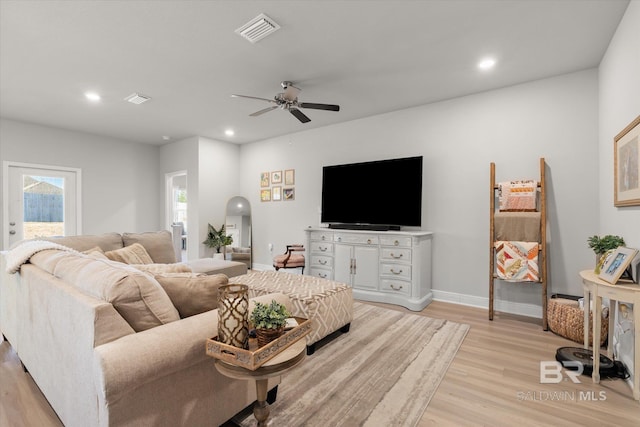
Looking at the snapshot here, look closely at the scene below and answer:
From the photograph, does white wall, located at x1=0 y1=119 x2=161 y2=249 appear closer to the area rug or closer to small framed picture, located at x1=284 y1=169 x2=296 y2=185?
small framed picture, located at x1=284 y1=169 x2=296 y2=185

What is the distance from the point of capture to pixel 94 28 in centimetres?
242

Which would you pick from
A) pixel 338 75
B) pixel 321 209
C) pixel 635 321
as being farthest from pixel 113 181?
pixel 635 321

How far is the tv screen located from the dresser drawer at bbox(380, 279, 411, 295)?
0.75 metres

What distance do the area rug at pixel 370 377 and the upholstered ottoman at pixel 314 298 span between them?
0.16m

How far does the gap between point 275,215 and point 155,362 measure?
4.69 m

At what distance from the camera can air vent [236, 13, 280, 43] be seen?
7.54ft

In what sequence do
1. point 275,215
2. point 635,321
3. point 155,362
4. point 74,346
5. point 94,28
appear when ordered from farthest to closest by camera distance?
point 275,215
point 94,28
point 635,321
point 74,346
point 155,362

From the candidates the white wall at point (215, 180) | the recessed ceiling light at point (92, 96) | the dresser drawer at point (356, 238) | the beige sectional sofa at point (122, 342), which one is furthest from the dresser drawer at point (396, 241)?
the recessed ceiling light at point (92, 96)

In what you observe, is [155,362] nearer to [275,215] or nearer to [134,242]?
[134,242]

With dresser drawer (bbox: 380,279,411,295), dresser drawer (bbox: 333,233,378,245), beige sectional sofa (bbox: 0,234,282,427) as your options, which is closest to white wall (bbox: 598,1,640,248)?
dresser drawer (bbox: 380,279,411,295)

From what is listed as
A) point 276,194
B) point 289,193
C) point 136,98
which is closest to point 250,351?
point 136,98

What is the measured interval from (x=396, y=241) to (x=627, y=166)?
2161 millimetres

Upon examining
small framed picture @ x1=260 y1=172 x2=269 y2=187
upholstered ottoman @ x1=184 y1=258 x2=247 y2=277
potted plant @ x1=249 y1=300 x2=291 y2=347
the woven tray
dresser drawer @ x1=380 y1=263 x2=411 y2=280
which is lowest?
dresser drawer @ x1=380 y1=263 x2=411 y2=280

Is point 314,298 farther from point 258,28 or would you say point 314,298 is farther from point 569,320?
point 569,320
